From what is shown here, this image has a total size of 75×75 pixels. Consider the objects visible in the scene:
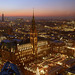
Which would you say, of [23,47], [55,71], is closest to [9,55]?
[23,47]

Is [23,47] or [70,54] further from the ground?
[23,47]

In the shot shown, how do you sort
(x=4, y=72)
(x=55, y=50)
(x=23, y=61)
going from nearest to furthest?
(x=4, y=72)
(x=23, y=61)
(x=55, y=50)

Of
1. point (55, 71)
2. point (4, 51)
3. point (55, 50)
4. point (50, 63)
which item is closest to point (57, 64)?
point (50, 63)

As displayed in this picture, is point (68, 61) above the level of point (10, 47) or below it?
below

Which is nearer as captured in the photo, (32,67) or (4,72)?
(4,72)

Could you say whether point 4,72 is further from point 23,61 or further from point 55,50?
point 55,50

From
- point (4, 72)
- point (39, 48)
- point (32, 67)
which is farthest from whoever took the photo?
point (39, 48)

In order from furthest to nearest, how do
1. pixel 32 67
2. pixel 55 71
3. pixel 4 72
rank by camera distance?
pixel 32 67, pixel 55 71, pixel 4 72

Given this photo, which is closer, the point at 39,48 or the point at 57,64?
Result: the point at 57,64

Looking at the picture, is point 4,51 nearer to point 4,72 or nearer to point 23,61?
point 23,61
